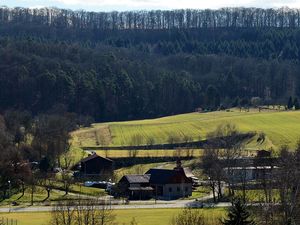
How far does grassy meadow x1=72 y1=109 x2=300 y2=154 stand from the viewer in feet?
239

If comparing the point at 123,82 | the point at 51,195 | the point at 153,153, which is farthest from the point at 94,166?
the point at 123,82

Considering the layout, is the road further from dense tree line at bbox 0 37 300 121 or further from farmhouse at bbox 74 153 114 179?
dense tree line at bbox 0 37 300 121

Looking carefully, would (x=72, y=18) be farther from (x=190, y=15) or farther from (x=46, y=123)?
(x=46, y=123)

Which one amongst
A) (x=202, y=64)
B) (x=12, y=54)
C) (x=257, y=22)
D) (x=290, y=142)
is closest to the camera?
(x=290, y=142)

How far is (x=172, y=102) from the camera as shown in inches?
4190

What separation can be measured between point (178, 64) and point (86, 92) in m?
31.2

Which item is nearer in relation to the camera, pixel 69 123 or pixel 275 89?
pixel 69 123

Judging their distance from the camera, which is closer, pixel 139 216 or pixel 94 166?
pixel 139 216

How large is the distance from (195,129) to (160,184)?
24755 millimetres

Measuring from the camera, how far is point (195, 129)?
78625 mm

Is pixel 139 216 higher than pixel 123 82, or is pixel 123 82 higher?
pixel 139 216

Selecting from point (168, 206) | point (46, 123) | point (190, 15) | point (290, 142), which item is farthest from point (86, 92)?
point (190, 15)

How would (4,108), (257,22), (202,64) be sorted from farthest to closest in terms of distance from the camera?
(257,22), (202,64), (4,108)

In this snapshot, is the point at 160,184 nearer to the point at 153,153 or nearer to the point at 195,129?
the point at 153,153
